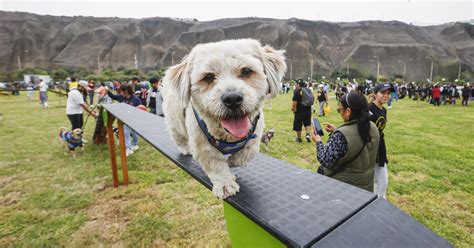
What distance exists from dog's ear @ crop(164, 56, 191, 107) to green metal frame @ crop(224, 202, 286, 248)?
3.50 feet

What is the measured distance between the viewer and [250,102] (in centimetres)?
208

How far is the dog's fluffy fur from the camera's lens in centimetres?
211

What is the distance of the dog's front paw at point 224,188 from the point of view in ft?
6.79

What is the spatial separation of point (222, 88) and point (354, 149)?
221 cm

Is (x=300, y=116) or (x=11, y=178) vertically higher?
(x=300, y=116)

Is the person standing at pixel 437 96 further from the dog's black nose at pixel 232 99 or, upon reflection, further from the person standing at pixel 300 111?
the dog's black nose at pixel 232 99

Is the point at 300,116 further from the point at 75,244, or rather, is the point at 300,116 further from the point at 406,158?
the point at 75,244

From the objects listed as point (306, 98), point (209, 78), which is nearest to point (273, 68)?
point (209, 78)

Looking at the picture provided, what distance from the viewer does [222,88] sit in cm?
210

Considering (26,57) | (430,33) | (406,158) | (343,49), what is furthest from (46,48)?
(430,33)

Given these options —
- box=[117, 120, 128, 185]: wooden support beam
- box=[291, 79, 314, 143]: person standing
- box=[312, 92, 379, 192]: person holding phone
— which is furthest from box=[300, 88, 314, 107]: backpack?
box=[117, 120, 128, 185]: wooden support beam

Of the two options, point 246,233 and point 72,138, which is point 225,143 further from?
point 72,138

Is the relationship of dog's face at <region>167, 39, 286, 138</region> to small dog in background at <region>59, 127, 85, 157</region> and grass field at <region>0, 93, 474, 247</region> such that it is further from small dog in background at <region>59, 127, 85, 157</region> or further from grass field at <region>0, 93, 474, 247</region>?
small dog in background at <region>59, 127, 85, 157</region>

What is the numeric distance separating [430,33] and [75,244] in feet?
600
